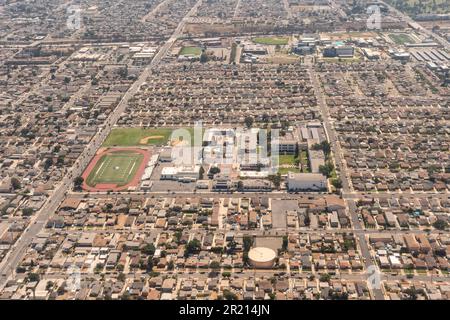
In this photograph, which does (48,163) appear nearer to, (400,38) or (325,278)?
(325,278)

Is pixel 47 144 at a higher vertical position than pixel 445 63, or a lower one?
lower

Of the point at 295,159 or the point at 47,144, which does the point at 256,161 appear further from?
the point at 47,144

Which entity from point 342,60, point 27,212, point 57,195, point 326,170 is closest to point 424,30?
point 342,60

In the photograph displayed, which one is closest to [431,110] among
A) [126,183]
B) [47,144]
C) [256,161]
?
[256,161]

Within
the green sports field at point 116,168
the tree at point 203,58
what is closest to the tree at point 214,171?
the green sports field at point 116,168

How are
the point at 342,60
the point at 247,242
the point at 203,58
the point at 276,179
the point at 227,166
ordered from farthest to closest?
the point at 203,58
the point at 342,60
the point at 227,166
the point at 276,179
the point at 247,242

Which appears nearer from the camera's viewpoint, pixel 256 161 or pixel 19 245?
pixel 19 245

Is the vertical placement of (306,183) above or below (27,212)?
above
